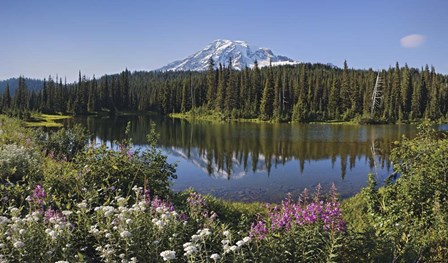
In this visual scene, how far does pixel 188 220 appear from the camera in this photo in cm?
643

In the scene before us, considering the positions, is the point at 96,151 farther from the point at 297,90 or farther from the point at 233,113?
the point at 297,90

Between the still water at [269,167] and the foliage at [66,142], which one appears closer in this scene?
the foliage at [66,142]

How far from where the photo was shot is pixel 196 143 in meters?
39.9

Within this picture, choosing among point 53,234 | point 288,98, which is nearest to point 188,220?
point 53,234

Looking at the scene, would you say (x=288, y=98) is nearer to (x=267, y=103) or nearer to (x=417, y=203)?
(x=267, y=103)

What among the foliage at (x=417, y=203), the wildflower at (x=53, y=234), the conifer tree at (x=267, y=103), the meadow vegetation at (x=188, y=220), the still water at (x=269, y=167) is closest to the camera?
the wildflower at (x=53, y=234)

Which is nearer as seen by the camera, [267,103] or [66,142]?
[66,142]

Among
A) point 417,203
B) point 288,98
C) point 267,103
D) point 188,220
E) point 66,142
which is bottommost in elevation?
point 417,203

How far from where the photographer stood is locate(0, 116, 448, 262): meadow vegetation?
4859 mm

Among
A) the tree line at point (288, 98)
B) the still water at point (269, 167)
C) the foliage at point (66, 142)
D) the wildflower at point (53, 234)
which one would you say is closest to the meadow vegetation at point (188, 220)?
the wildflower at point (53, 234)

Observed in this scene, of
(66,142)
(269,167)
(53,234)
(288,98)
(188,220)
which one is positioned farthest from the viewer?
(288,98)

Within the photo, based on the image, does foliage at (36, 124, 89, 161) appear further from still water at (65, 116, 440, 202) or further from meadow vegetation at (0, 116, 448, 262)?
meadow vegetation at (0, 116, 448, 262)

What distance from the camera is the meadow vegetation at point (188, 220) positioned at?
4.86 m

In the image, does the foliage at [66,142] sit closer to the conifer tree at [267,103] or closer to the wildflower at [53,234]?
the wildflower at [53,234]
